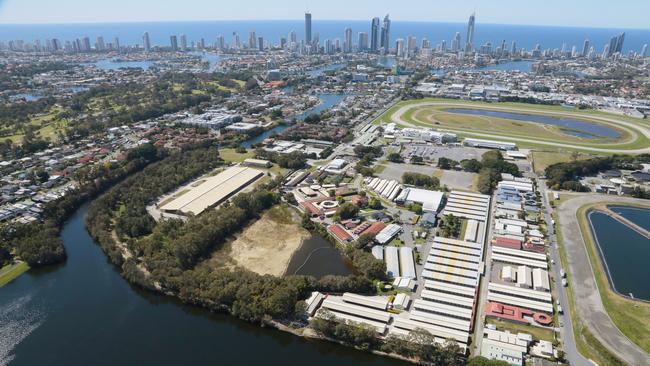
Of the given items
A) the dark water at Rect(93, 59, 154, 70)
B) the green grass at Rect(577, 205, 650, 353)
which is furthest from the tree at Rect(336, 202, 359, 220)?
the dark water at Rect(93, 59, 154, 70)

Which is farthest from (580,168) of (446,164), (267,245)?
(267,245)

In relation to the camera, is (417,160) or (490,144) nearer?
(417,160)

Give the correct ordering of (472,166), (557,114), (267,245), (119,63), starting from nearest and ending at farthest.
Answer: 1. (267,245)
2. (472,166)
3. (557,114)
4. (119,63)

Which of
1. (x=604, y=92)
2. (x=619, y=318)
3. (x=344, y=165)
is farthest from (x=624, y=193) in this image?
(x=604, y=92)

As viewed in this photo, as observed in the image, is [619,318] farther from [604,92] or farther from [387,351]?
[604,92]

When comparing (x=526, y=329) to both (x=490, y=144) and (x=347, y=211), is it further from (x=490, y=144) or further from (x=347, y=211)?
(x=490, y=144)

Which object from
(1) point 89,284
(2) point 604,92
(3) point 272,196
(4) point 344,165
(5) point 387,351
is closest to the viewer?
(5) point 387,351

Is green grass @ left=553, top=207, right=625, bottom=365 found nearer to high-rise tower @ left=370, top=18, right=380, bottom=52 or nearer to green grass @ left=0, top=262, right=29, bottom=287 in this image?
green grass @ left=0, top=262, right=29, bottom=287
